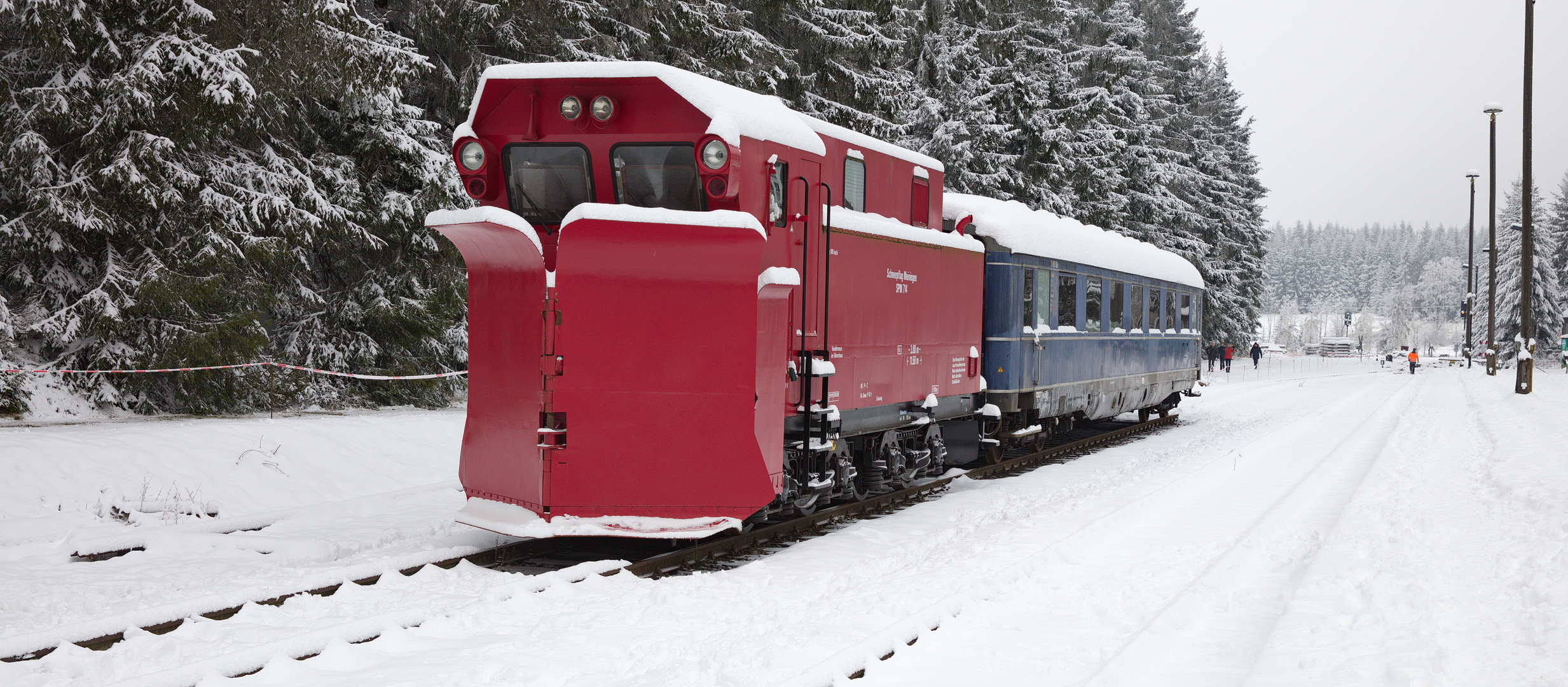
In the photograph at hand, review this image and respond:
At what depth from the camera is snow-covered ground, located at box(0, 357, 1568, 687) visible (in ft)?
17.3

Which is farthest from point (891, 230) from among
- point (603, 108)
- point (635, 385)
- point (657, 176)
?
point (635, 385)

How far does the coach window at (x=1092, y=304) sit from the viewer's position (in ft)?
50.1

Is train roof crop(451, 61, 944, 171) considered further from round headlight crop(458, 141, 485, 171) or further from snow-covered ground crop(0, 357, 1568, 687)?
snow-covered ground crop(0, 357, 1568, 687)

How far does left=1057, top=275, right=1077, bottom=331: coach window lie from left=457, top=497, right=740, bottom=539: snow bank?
26.0ft

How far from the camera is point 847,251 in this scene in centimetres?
909

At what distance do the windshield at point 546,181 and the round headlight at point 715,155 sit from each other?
41.8 inches

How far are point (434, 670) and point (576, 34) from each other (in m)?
13.7

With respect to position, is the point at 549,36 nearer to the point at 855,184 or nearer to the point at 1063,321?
the point at 855,184

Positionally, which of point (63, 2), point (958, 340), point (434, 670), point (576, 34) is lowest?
point (434, 670)

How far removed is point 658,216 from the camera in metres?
7.09

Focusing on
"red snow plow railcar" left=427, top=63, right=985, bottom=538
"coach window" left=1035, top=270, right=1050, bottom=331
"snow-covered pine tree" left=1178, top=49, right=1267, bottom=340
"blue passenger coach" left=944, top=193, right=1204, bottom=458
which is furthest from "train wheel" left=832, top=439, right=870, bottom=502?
"snow-covered pine tree" left=1178, top=49, right=1267, bottom=340

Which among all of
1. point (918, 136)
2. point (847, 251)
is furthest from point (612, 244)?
point (918, 136)

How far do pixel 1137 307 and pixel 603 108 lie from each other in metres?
12.5

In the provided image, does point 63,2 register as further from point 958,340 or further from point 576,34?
point 958,340
